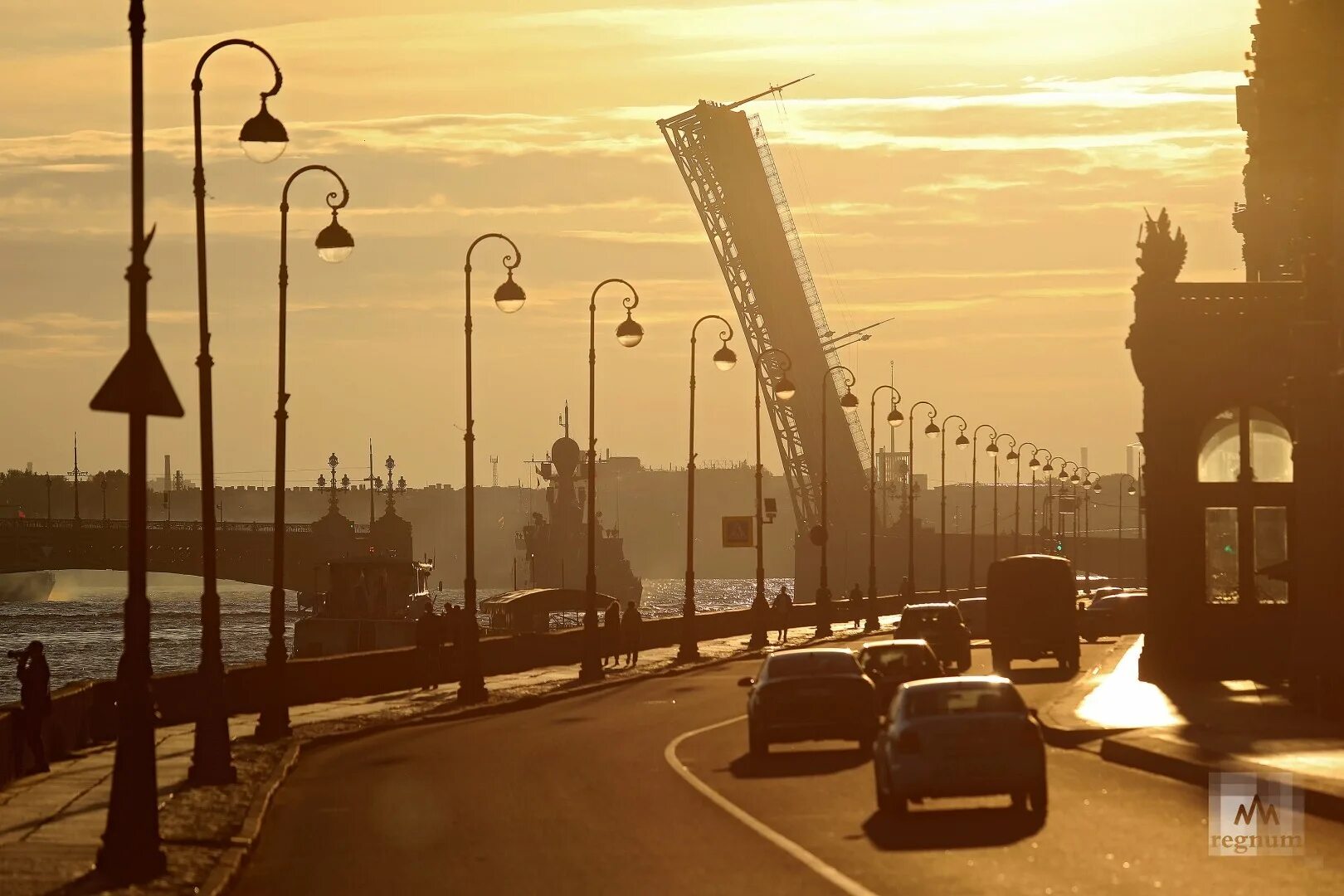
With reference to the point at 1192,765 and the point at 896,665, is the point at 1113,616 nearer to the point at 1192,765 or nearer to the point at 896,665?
the point at 896,665

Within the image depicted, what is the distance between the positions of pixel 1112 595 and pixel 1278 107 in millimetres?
48977

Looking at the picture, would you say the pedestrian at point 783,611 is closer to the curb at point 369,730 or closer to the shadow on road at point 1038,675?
the curb at point 369,730

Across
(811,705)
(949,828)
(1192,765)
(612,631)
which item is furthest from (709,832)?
(612,631)

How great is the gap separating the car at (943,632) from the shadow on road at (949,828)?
33253 mm

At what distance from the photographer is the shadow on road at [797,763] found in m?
26.4

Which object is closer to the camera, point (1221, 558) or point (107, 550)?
point (1221, 558)

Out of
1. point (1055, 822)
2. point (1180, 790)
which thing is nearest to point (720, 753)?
point (1180, 790)

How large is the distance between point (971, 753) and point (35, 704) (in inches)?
553

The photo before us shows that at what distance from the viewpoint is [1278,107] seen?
4053 centimetres

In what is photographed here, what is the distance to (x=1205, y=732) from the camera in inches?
1217

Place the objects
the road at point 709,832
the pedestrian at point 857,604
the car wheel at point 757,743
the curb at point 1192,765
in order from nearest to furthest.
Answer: the road at point 709,832 < the curb at point 1192,765 < the car wheel at point 757,743 < the pedestrian at point 857,604

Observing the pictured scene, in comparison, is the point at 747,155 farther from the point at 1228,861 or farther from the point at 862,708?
the point at 1228,861

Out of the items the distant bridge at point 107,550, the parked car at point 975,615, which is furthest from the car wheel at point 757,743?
the distant bridge at point 107,550

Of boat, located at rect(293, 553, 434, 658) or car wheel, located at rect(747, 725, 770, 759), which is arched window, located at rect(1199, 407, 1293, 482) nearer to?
car wheel, located at rect(747, 725, 770, 759)
